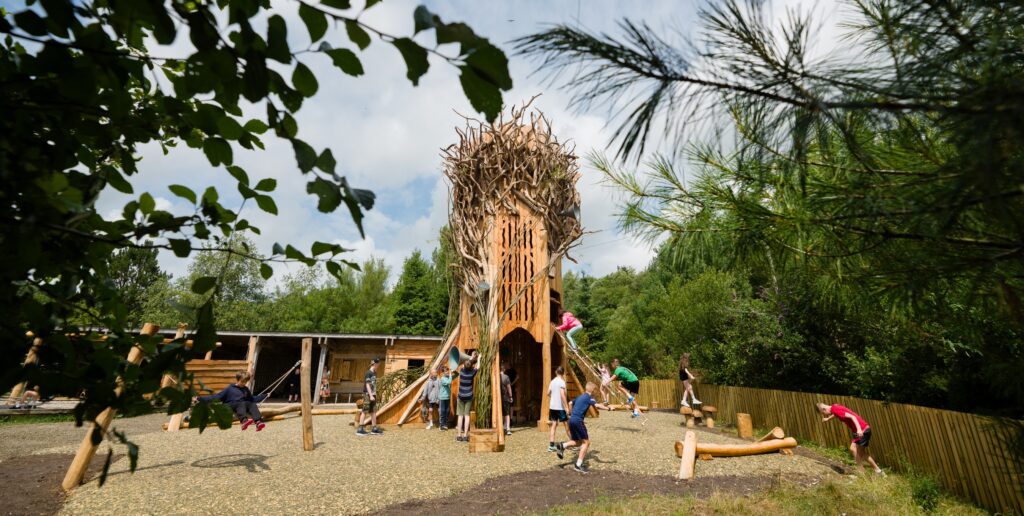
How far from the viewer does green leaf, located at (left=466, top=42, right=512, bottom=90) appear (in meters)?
0.96

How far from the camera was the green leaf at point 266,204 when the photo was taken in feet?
4.78

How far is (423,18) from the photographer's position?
95cm

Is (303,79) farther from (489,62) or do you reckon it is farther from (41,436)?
(41,436)

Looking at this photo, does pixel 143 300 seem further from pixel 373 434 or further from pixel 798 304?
pixel 798 304

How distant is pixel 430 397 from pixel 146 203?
34.3ft

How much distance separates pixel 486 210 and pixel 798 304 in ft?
27.1

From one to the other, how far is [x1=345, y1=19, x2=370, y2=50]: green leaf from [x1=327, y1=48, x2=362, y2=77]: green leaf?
82mm

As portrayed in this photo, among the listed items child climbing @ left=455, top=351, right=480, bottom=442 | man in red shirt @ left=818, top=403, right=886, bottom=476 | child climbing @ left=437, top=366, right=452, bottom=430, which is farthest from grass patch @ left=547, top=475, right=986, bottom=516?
child climbing @ left=437, top=366, right=452, bottom=430

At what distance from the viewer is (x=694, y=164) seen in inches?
142

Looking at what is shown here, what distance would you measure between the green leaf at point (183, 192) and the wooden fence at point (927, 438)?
361 centimetres

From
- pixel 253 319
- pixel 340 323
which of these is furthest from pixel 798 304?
pixel 253 319

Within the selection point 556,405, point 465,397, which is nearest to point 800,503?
point 556,405

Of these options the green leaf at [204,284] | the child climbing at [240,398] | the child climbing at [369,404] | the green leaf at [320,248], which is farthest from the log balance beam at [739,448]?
the child climbing at [240,398]

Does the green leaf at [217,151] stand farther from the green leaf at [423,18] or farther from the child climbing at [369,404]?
the child climbing at [369,404]
